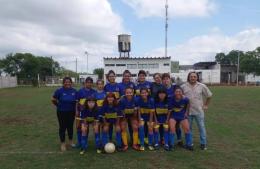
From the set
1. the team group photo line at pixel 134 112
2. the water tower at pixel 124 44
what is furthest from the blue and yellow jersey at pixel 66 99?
the water tower at pixel 124 44

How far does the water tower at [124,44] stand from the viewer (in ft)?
178

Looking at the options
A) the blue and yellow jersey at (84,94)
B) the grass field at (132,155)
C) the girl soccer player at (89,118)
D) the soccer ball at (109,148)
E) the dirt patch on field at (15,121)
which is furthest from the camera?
the dirt patch on field at (15,121)

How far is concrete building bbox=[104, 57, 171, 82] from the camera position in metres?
58.2

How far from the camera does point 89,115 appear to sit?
26.3ft

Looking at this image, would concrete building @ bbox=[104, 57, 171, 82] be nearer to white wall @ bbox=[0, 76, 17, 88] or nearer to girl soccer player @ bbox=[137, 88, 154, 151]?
white wall @ bbox=[0, 76, 17, 88]

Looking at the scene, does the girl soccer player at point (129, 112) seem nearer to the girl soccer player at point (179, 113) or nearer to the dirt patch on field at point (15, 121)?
the girl soccer player at point (179, 113)

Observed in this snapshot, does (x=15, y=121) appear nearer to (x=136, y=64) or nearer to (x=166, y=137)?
(x=166, y=137)

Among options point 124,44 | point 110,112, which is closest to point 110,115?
point 110,112

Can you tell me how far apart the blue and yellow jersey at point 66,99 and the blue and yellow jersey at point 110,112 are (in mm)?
783

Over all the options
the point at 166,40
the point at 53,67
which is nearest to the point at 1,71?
the point at 53,67

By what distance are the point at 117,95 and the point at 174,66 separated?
199 ft

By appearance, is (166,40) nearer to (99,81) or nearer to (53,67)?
(99,81)

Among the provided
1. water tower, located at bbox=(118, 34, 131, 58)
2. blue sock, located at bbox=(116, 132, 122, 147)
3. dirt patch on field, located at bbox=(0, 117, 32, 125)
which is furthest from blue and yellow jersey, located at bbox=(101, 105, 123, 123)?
water tower, located at bbox=(118, 34, 131, 58)

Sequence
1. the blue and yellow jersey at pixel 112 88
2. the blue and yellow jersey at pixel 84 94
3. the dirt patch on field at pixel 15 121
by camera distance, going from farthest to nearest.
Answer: the dirt patch on field at pixel 15 121 < the blue and yellow jersey at pixel 112 88 < the blue and yellow jersey at pixel 84 94
